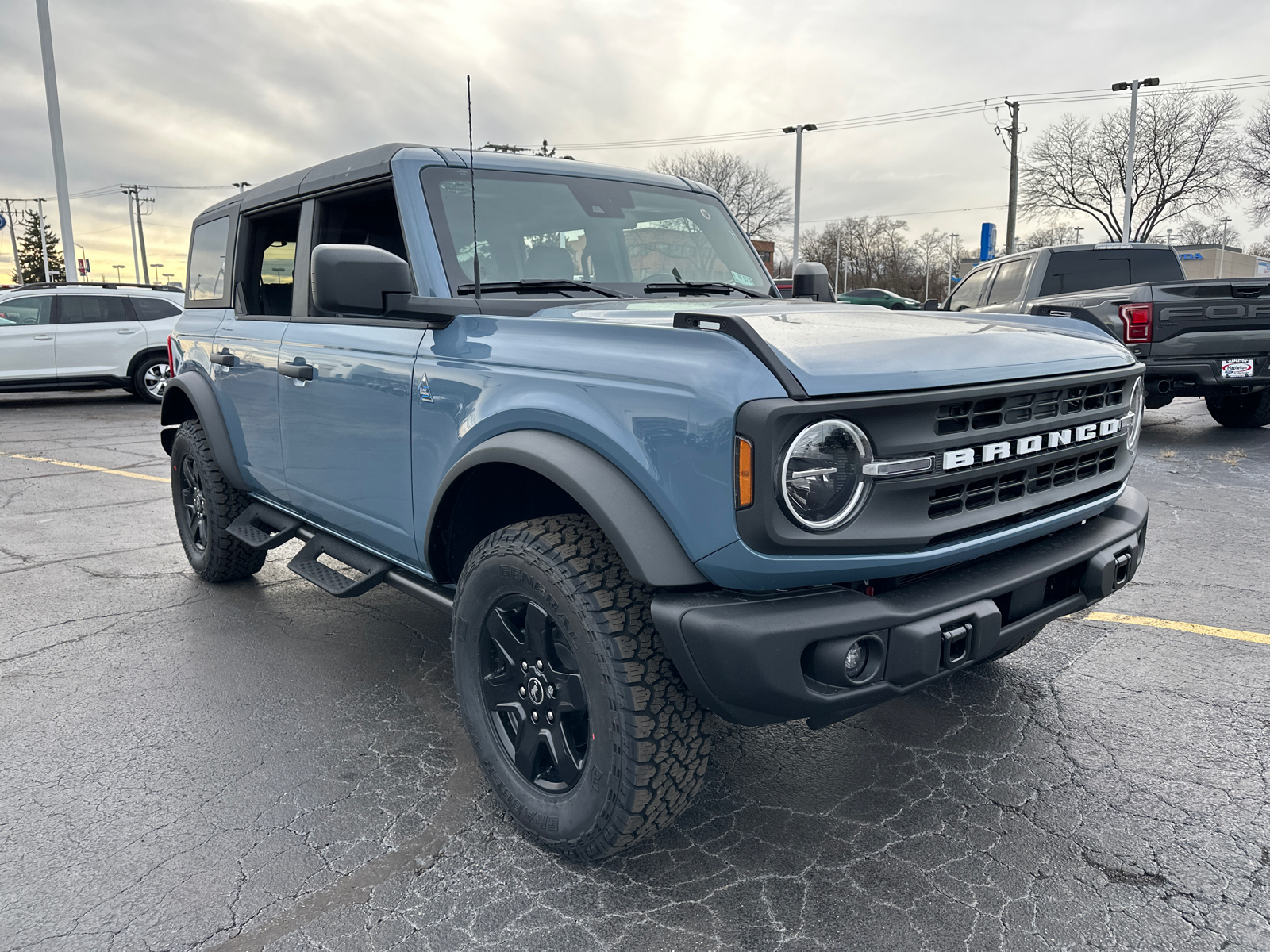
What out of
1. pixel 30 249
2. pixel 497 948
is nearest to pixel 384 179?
pixel 497 948

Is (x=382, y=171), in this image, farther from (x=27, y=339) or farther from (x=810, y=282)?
(x=27, y=339)

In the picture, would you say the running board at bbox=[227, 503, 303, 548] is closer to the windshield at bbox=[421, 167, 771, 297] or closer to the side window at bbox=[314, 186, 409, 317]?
the side window at bbox=[314, 186, 409, 317]

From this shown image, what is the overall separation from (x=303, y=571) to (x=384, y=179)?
1.55 metres

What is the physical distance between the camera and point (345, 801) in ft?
8.96

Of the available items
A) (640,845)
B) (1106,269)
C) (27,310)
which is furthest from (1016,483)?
(27,310)

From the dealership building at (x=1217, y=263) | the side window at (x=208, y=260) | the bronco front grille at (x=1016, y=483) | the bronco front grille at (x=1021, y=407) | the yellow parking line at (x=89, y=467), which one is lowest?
the yellow parking line at (x=89, y=467)

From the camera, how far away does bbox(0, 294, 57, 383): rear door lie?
14055 mm

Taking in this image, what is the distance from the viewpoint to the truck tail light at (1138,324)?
8438 mm

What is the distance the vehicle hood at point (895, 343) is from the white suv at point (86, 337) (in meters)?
14.3

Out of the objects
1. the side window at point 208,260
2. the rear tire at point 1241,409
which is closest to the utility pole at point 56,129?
the side window at point 208,260

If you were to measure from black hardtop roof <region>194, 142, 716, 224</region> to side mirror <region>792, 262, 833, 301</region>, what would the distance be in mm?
574

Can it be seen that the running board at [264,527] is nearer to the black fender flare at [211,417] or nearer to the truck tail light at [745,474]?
the black fender flare at [211,417]

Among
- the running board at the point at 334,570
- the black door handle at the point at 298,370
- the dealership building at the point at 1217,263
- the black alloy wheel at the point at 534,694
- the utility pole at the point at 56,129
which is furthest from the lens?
the dealership building at the point at 1217,263

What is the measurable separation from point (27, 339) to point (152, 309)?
1839mm
